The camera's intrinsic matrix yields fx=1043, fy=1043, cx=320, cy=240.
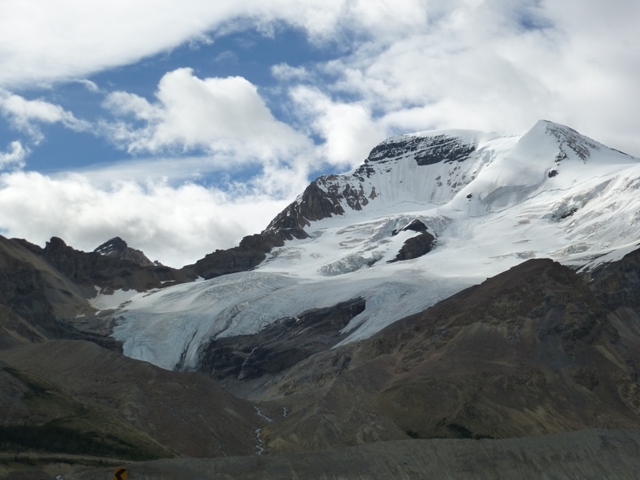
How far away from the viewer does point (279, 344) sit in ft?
569

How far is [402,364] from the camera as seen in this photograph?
12656 centimetres

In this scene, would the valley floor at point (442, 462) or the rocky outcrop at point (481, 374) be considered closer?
the valley floor at point (442, 462)

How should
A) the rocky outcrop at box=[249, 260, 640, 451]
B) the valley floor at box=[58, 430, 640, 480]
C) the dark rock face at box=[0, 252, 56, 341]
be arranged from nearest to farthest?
the valley floor at box=[58, 430, 640, 480] < the rocky outcrop at box=[249, 260, 640, 451] < the dark rock face at box=[0, 252, 56, 341]

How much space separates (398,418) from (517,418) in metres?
12.7

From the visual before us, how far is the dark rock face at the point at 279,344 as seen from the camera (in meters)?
166

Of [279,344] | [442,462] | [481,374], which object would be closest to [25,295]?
[279,344]

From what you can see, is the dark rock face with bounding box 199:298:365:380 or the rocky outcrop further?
the dark rock face with bounding box 199:298:365:380

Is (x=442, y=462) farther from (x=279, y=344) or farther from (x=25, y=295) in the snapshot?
(x=25, y=295)

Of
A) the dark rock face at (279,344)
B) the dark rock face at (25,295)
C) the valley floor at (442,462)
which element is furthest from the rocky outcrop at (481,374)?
the dark rock face at (25,295)

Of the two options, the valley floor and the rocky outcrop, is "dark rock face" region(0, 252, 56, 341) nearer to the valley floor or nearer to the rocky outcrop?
the rocky outcrop

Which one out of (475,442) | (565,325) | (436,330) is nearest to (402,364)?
(436,330)

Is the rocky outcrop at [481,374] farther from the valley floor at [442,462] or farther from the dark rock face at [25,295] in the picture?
the dark rock face at [25,295]

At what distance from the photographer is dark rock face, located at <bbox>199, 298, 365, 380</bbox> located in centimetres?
16650

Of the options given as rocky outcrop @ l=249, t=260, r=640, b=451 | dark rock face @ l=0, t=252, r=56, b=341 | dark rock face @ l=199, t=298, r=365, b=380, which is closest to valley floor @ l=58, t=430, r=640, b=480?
rocky outcrop @ l=249, t=260, r=640, b=451
